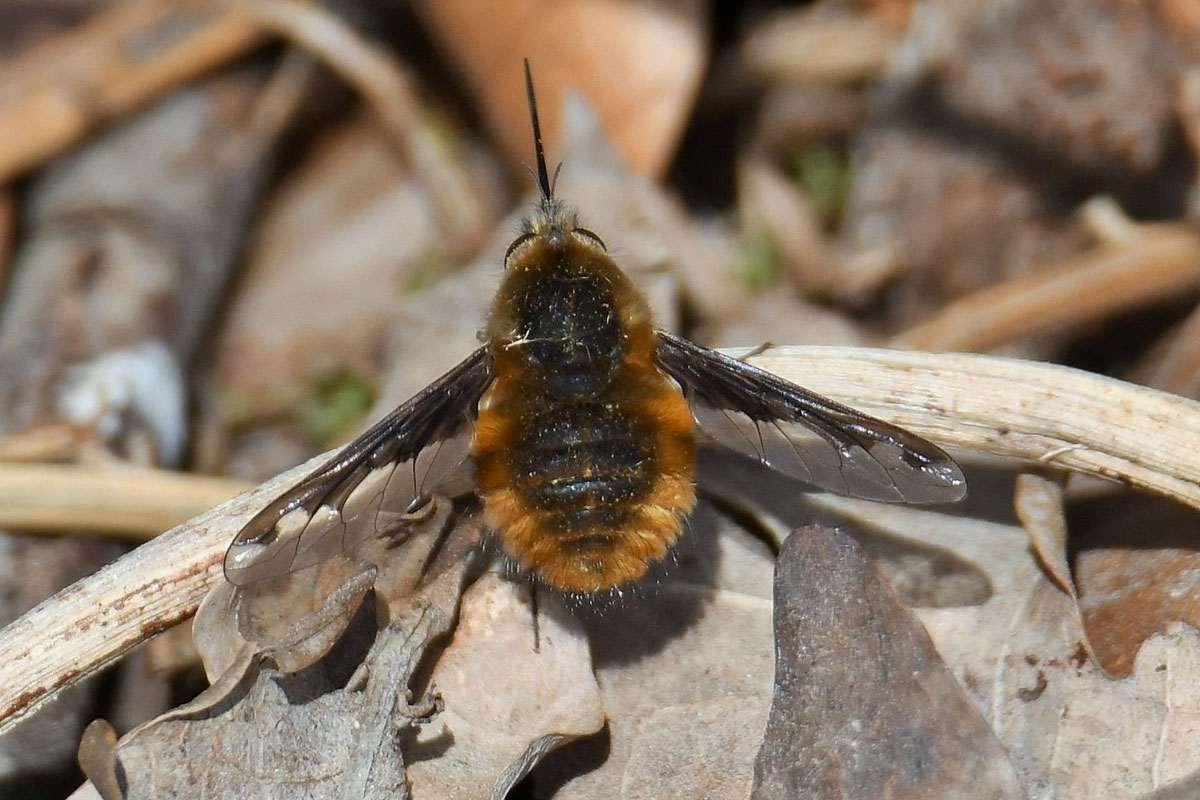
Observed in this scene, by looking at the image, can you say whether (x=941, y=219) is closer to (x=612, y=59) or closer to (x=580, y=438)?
(x=612, y=59)

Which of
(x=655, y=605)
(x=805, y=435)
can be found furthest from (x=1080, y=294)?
(x=655, y=605)

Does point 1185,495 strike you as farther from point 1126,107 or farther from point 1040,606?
point 1126,107

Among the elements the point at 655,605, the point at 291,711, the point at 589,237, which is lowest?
the point at 655,605

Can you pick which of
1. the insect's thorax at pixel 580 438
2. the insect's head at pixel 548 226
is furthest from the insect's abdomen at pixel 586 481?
the insect's head at pixel 548 226

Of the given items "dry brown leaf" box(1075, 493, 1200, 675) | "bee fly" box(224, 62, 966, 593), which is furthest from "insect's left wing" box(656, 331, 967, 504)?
"dry brown leaf" box(1075, 493, 1200, 675)

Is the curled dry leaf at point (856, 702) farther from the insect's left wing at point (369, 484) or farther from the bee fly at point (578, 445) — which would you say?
the insect's left wing at point (369, 484)

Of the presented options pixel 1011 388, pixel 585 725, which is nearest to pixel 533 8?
pixel 1011 388
